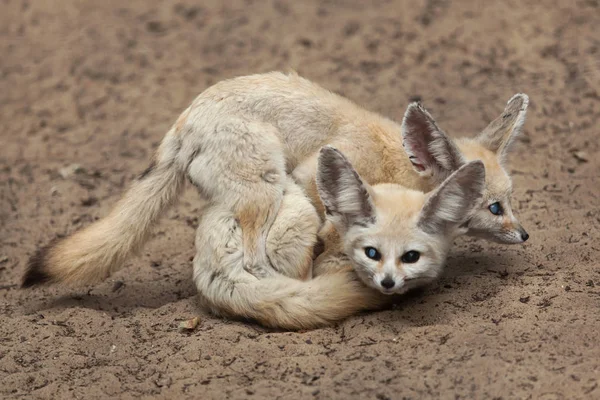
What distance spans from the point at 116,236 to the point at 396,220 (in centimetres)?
191

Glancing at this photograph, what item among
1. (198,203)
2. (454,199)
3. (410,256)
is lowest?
(198,203)

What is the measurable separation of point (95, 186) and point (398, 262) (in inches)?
153

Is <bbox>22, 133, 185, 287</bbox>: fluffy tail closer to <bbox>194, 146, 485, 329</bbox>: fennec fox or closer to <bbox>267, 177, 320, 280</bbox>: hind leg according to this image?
<bbox>194, 146, 485, 329</bbox>: fennec fox

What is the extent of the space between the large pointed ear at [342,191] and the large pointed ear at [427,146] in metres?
0.61

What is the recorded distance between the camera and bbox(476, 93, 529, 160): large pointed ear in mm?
5309

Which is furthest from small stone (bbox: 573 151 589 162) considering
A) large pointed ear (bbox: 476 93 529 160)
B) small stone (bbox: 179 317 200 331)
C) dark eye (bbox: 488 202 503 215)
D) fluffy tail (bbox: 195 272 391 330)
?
small stone (bbox: 179 317 200 331)

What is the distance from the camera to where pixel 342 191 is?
4684 millimetres

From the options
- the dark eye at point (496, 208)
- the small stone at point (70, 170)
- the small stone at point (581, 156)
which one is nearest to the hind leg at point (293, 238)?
the dark eye at point (496, 208)

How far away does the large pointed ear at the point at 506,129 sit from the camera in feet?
17.4

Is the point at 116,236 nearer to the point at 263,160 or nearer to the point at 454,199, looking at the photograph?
the point at 263,160

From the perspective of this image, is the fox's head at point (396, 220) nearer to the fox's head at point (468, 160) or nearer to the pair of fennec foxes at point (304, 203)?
the pair of fennec foxes at point (304, 203)

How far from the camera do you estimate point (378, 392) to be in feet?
13.1

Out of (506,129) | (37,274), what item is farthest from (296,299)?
(506,129)

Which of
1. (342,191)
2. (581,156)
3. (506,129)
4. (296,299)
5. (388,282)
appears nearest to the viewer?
(388,282)
